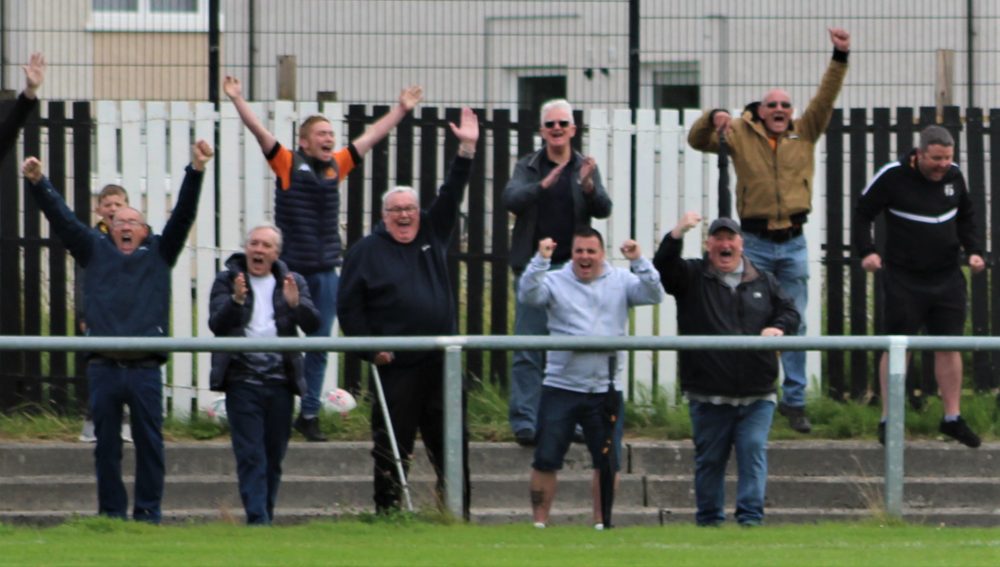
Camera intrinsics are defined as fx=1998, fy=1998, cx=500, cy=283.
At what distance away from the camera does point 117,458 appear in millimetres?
9875

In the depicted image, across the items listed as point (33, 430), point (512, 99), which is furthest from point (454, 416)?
point (512, 99)

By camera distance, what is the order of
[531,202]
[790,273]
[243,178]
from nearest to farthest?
[531,202] < [790,273] < [243,178]

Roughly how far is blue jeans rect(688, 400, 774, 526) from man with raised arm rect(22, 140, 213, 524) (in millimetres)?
2673

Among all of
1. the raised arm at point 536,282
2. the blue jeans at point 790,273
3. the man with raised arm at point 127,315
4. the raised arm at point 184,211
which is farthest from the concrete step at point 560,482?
the raised arm at point 184,211

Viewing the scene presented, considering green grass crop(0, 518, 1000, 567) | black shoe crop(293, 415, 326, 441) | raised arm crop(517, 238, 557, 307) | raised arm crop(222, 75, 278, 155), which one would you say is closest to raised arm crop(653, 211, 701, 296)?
raised arm crop(517, 238, 557, 307)

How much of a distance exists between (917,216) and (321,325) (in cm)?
349

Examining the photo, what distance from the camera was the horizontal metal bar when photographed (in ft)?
29.2

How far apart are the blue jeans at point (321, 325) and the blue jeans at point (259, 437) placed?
1.58 meters

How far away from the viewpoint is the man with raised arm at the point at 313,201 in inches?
452

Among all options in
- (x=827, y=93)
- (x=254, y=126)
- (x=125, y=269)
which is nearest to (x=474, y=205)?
(x=254, y=126)

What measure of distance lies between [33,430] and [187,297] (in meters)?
1.25

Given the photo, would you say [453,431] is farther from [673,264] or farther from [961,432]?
[961,432]

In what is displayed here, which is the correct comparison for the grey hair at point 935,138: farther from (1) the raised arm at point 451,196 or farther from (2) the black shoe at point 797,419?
(1) the raised arm at point 451,196

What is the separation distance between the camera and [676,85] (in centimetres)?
1354
